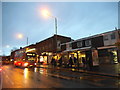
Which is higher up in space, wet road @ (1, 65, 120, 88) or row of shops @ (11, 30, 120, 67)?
row of shops @ (11, 30, 120, 67)

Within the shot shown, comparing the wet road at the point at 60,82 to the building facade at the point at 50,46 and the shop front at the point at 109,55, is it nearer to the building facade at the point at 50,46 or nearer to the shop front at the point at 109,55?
the shop front at the point at 109,55

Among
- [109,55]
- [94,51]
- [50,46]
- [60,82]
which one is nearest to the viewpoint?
[60,82]

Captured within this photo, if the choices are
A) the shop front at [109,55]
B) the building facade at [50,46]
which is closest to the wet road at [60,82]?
the shop front at [109,55]

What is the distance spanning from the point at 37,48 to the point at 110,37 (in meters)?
28.0

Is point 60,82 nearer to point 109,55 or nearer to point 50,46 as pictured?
point 109,55

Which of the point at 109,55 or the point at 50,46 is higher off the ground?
the point at 50,46

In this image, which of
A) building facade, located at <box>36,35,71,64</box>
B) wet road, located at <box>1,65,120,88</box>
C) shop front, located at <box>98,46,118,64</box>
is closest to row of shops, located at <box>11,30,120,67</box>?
shop front, located at <box>98,46,118,64</box>

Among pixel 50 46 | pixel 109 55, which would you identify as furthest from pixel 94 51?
pixel 50 46

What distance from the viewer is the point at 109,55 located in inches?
851

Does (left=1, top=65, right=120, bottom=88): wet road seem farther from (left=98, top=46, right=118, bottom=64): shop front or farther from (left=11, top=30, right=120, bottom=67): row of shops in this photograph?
(left=98, top=46, right=118, bottom=64): shop front

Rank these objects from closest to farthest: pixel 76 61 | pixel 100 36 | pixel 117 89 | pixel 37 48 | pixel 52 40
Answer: pixel 117 89, pixel 76 61, pixel 100 36, pixel 52 40, pixel 37 48

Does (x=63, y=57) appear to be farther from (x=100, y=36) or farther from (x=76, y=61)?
(x=100, y=36)

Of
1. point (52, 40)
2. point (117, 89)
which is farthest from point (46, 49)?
point (117, 89)

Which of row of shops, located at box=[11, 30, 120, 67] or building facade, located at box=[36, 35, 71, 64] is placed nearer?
row of shops, located at box=[11, 30, 120, 67]
